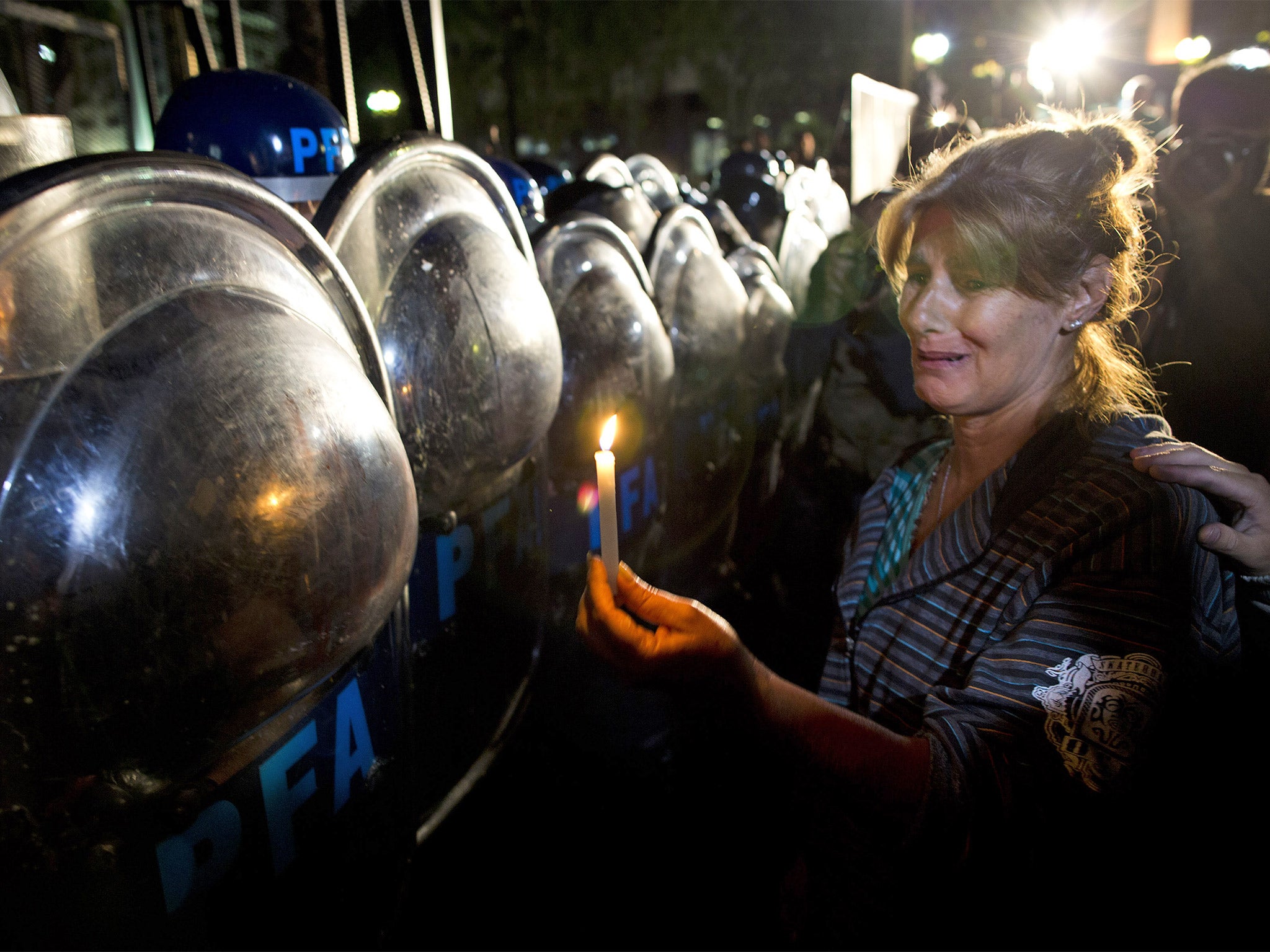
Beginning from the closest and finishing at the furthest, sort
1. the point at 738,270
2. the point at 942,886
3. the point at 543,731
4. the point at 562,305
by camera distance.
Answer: the point at 942,886 → the point at 562,305 → the point at 543,731 → the point at 738,270

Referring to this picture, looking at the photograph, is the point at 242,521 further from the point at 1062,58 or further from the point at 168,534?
the point at 1062,58

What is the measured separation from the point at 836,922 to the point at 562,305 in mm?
2074

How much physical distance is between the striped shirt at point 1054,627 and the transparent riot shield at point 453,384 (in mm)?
1196

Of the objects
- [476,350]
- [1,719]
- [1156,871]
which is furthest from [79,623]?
[1156,871]

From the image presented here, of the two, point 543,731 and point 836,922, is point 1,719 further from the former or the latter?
point 543,731

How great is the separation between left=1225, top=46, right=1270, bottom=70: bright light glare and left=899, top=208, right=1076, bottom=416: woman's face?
3409mm

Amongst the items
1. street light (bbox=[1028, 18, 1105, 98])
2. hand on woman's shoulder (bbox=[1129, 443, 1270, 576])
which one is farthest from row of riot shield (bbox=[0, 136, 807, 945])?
street light (bbox=[1028, 18, 1105, 98])

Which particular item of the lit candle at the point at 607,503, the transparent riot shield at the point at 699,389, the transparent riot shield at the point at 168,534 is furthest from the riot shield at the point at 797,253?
the lit candle at the point at 607,503

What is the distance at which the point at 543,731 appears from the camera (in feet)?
11.5

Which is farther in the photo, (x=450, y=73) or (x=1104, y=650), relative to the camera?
(x=450, y=73)

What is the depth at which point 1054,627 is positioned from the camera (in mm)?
1245

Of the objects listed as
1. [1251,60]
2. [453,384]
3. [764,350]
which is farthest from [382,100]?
[453,384]

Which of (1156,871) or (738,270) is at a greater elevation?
(738,270)

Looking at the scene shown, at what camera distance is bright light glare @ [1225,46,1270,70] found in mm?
3826
